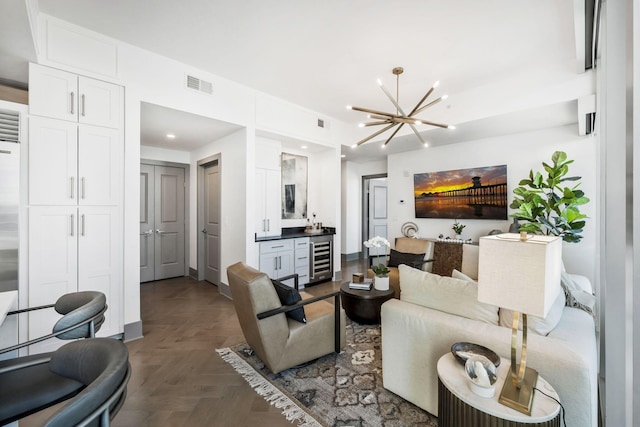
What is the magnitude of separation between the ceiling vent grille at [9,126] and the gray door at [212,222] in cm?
261

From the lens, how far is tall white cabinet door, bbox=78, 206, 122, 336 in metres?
2.67

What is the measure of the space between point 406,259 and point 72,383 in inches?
152

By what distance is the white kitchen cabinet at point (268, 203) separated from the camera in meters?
4.72

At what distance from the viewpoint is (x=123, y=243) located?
289 centimetres

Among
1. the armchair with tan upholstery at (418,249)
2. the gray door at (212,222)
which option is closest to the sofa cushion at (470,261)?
the armchair with tan upholstery at (418,249)

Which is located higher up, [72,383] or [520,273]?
[520,273]

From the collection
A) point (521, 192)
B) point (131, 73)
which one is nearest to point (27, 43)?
point (131, 73)

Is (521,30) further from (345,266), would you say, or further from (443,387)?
(345,266)

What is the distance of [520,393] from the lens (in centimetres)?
120

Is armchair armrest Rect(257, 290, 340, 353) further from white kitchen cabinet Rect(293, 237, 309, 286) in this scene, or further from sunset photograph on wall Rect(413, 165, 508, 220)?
sunset photograph on wall Rect(413, 165, 508, 220)

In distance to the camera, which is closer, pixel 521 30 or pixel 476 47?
pixel 521 30

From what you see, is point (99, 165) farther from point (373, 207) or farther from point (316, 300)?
point (373, 207)

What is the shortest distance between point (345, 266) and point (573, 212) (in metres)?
4.29

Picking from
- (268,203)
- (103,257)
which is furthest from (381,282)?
(103,257)
